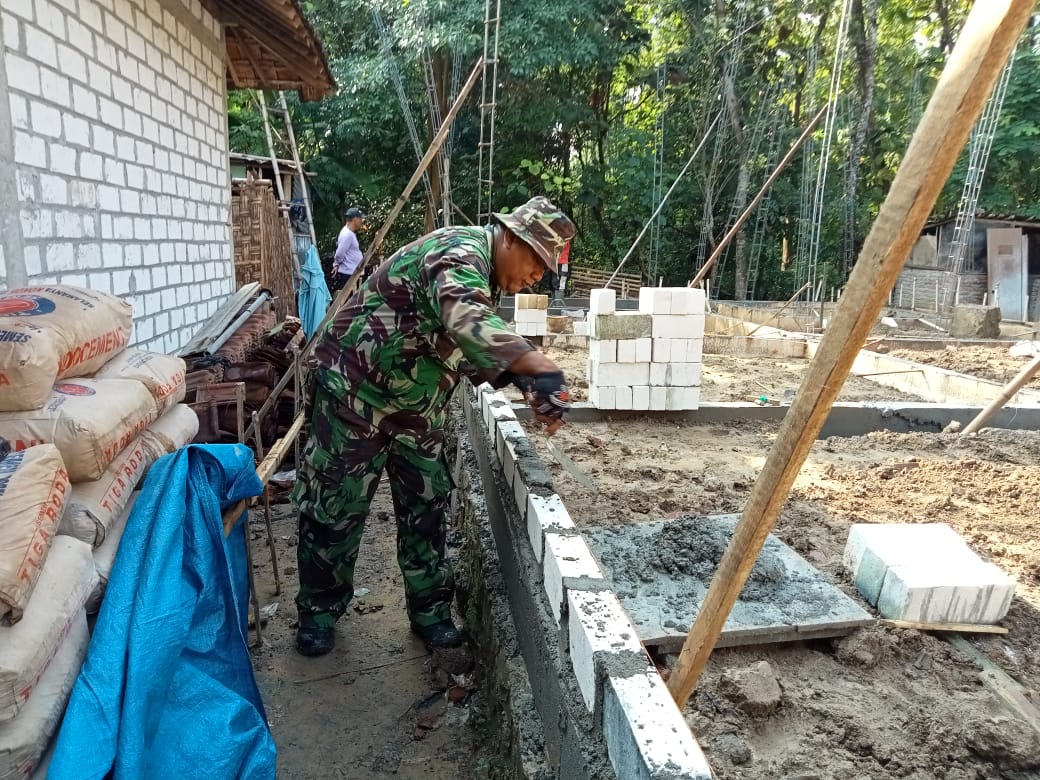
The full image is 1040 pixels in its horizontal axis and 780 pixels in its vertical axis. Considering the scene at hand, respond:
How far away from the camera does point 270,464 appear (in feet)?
9.53

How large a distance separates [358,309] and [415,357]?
0.29 metres

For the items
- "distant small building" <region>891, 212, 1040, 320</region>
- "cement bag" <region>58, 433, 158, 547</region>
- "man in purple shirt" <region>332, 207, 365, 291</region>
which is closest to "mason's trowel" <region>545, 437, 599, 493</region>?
"cement bag" <region>58, 433, 158, 547</region>

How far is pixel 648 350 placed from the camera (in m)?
5.76

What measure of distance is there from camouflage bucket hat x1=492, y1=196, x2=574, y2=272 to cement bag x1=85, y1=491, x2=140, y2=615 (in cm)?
155

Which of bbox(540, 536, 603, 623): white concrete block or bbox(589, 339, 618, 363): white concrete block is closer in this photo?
bbox(540, 536, 603, 623): white concrete block

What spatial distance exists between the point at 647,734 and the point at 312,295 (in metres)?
8.40

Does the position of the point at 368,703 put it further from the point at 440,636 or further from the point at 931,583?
the point at 931,583

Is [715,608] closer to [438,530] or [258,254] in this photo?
[438,530]

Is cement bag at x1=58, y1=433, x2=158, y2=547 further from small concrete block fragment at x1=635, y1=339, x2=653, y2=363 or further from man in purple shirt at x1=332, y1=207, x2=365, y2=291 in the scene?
man in purple shirt at x1=332, y1=207, x2=365, y2=291

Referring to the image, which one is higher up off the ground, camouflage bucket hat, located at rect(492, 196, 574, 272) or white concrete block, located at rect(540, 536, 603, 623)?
camouflage bucket hat, located at rect(492, 196, 574, 272)

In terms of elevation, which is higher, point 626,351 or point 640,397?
point 626,351

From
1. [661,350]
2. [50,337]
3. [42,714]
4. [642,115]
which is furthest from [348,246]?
[642,115]

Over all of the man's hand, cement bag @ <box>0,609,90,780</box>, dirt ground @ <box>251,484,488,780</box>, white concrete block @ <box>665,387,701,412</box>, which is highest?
the man's hand

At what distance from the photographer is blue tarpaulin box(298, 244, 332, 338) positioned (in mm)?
8852
